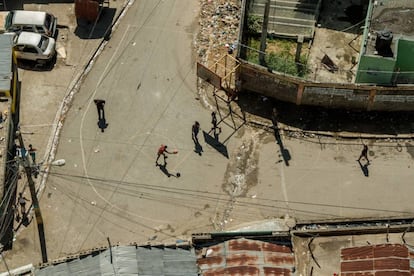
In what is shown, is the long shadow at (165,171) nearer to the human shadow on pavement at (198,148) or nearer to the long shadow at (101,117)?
the human shadow on pavement at (198,148)

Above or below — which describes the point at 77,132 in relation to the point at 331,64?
below

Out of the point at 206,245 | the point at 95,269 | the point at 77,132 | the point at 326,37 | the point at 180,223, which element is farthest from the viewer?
the point at 326,37

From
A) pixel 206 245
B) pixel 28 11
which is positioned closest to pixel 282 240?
pixel 206 245

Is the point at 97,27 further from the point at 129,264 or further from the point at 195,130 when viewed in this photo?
the point at 129,264

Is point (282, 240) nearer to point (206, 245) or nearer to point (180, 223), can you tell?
point (206, 245)

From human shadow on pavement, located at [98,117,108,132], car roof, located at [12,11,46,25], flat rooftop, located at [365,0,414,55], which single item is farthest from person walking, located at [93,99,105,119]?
flat rooftop, located at [365,0,414,55]

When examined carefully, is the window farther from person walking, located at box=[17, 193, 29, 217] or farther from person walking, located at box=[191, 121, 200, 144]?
person walking, located at box=[191, 121, 200, 144]
